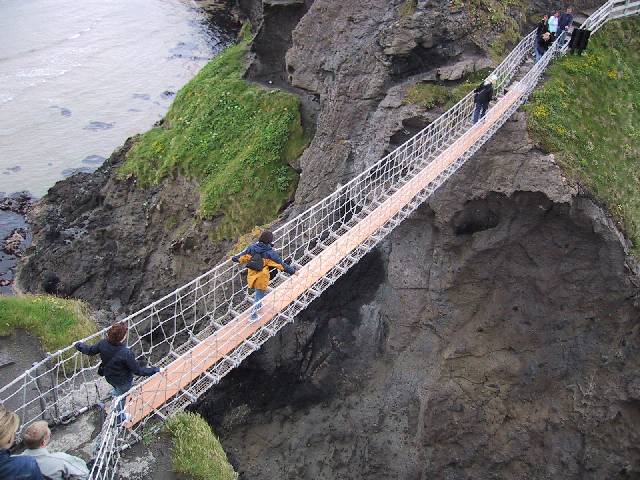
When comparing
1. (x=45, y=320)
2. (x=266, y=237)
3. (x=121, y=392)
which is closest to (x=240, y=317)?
(x=266, y=237)

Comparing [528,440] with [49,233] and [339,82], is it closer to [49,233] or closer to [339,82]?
[339,82]

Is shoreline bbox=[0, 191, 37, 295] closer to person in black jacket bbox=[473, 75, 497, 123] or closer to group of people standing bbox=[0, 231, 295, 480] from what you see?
group of people standing bbox=[0, 231, 295, 480]

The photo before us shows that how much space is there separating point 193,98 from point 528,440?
15351mm

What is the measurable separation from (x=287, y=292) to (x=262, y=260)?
1113mm

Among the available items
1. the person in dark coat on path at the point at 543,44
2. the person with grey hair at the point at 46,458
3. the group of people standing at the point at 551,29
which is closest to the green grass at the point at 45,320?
the person with grey hair at the point at 46,458

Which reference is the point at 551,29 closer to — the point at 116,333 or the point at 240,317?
the point at 240,317

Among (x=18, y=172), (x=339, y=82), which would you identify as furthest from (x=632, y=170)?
(x=18, y=172)

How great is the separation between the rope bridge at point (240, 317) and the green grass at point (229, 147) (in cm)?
297

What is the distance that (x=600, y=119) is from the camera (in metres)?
15.2

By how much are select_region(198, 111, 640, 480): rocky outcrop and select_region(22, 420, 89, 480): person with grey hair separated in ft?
27.6

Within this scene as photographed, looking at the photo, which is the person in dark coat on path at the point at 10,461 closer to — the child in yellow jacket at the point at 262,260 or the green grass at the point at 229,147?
the child in yellow jacket at the point at 262,260

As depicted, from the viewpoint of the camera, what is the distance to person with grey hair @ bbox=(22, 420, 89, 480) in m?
5.66

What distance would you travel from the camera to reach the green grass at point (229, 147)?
1797cm

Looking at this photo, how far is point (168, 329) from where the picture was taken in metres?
17.0
